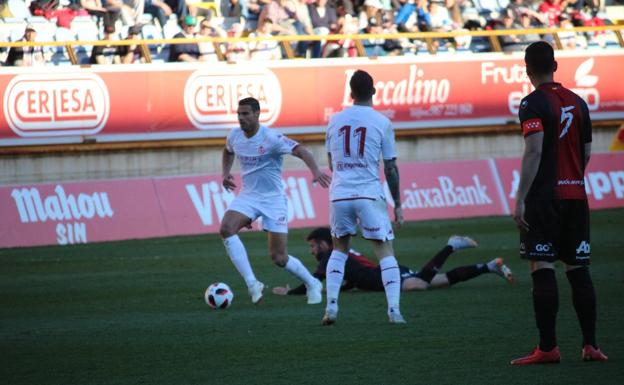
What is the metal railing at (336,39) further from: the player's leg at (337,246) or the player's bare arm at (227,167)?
the player's leg at (337,246)

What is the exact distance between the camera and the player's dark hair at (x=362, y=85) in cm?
974

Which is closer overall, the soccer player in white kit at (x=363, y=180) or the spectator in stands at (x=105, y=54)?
the soccer player in white kit at (x=363, y=180)

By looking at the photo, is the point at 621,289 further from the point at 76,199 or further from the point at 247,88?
the point at 247,88

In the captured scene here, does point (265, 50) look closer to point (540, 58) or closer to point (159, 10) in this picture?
point (159, 10)

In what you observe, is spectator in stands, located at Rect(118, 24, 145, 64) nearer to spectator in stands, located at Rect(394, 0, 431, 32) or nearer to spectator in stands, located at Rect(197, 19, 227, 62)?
spectator in stands, located at Rect(197, 19, 227, 62)

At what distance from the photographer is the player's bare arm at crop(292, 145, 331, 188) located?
11344mm

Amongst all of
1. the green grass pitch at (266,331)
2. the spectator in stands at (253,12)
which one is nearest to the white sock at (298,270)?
the green grass pitch at (266,331)

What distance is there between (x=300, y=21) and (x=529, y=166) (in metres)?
20.0

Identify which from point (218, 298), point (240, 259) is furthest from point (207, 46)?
point (218, 298)

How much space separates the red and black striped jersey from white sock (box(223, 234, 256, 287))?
16.0 feet

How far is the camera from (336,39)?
86.1 ft

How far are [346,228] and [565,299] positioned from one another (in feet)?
8.95

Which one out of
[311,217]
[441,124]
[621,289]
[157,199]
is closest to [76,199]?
[157,199]

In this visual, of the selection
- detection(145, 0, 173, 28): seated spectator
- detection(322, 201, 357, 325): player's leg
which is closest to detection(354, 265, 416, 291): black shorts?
Result: detection(322, 201, 357, 325): player's leg
